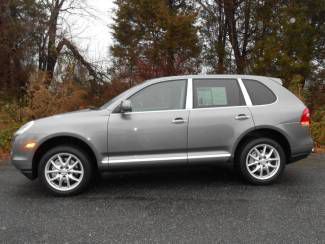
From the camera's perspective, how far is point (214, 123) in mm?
5336

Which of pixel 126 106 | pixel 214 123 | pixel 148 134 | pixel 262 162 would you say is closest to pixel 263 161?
pixel 262 162

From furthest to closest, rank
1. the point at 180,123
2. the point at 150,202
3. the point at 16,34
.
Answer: the point at 16,34
the point at 180,123
the point at 150,202

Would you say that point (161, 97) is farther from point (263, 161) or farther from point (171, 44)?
point (171, 44)

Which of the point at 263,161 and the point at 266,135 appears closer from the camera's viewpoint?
the point at 263,161

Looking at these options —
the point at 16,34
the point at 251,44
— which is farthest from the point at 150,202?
the point at 251,44

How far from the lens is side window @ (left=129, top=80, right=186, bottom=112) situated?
536cm

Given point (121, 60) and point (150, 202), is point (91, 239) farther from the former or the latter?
point (121, 60)

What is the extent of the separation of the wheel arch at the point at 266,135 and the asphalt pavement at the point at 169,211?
51cm

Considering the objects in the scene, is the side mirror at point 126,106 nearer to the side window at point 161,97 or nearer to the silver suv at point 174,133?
the silver suv at point 174,133

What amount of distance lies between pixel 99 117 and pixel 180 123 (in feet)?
3.73

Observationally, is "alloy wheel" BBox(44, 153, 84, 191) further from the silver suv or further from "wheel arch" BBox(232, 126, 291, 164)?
"wheel arch" BBox(232, 126, 291, 164)

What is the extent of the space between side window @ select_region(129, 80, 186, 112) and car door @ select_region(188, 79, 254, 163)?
207 mm

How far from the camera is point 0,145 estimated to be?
8.84 meters

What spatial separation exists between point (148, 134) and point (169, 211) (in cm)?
116
